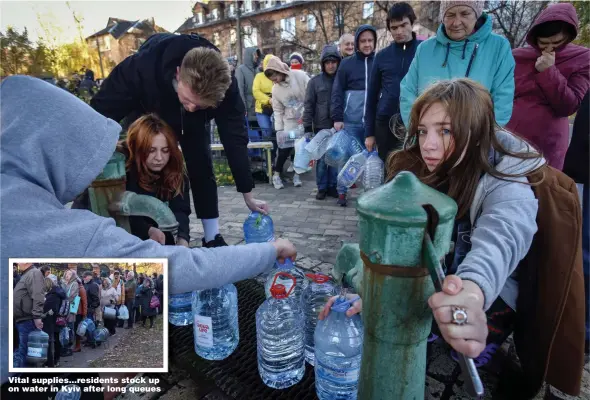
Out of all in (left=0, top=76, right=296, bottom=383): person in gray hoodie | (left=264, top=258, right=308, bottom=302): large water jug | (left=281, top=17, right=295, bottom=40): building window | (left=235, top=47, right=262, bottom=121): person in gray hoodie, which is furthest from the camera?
(left=281, top=17, right=295, bottom=40): building window

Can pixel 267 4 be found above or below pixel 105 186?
above

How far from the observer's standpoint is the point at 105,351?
4.80 feet

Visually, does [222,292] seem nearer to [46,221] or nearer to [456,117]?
[46,221]

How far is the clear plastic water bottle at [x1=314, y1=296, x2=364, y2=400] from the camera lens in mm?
1682

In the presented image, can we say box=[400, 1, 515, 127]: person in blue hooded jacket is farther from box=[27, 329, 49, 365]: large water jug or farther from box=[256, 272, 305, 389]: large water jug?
box=[27, 329, 49, 365]: large water jug

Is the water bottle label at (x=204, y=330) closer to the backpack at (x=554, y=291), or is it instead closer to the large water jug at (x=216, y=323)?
the large water jug at (x=216, y=323)

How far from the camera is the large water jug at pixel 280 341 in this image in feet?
6.27

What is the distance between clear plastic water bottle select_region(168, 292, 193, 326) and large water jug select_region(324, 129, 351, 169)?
129 inches

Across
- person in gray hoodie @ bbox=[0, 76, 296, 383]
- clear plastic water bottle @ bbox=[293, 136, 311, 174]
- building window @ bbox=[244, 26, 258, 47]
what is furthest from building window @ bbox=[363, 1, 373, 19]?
person in gray hoodie @ bbox=[0, 76, 296, 383]

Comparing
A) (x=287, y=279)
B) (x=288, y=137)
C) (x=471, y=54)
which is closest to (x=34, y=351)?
(x=287, y=279)

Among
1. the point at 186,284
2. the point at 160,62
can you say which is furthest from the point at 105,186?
the point at 160,62

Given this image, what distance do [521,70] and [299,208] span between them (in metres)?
3.21

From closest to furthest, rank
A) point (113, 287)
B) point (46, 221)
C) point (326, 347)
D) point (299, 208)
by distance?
point (46, 221) < point (113, 287) < point (326, 347) < point (299, 208)

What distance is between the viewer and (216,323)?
2.36 meters
